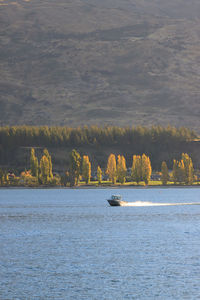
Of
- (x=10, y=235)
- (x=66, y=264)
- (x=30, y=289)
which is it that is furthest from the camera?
(x=10, y=235)

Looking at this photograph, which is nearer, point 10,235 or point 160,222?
point 10,235

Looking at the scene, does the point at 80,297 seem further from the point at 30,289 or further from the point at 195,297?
the point at 195,297

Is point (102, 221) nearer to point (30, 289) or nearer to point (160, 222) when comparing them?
point (160, 222)

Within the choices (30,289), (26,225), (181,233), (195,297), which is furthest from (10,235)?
(195,297)

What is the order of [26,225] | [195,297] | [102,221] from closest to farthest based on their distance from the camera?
[195,297]
[26,225]
[102,221]

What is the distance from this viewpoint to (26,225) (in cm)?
15550

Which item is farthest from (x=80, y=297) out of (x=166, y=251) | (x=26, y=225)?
(x=26, y=225)

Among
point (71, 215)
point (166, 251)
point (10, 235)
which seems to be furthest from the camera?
point (71, 215)

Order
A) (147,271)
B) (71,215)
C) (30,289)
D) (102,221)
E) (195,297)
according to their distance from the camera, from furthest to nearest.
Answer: (71,215) < (102,221) < (147,271) < (30,289) < (195,297)

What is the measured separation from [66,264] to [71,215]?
99.2m

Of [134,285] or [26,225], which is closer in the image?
[134,285]

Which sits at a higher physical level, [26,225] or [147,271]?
[147,271]

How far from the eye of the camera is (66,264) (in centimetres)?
9250

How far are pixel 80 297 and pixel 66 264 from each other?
21228mm
